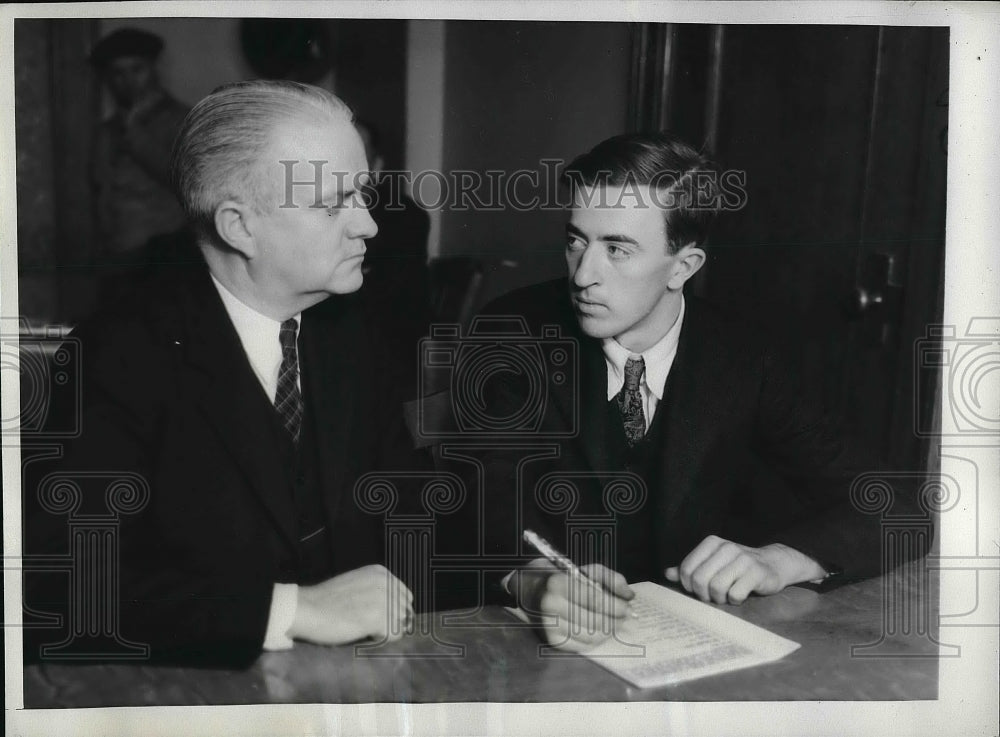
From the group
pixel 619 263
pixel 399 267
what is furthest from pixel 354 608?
pixel 619 263

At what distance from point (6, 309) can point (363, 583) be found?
553mm

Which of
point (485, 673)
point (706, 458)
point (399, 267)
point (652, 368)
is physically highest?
point (399, 267)

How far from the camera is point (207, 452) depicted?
3.43 feet

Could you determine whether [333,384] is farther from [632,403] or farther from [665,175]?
[665,175]

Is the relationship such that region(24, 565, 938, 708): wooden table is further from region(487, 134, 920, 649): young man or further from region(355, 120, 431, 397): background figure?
region(355, 120, 431, 397): background figure

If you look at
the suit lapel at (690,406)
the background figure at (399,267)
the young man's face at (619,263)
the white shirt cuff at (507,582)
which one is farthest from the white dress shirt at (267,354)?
the suit lapel at (690,406)

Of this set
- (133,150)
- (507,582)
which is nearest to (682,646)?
(507,582)

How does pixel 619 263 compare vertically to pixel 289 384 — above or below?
above

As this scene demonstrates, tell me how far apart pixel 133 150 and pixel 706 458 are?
80cm

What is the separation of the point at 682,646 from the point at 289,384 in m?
0.57

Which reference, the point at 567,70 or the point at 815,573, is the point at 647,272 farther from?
the point at 815,573

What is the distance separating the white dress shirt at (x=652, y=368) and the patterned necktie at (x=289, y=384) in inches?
15.3

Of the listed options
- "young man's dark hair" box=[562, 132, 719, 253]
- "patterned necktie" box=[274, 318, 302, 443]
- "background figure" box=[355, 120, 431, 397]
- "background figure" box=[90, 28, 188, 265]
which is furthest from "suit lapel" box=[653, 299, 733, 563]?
"background figure" box=[90, 28, 188, 265]

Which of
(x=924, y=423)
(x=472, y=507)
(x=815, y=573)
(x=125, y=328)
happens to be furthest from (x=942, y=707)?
(x=125, y=328)
